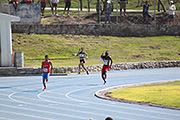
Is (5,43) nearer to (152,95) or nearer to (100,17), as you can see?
(100,17)

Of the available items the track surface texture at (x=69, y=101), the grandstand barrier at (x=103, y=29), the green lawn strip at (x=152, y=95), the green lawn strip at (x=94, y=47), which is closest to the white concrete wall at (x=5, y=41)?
the track surface texture at (x=69, y=101)

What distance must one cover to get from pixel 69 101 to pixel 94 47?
1984cm

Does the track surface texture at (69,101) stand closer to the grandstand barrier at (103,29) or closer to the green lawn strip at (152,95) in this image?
the green lawn strip at (152,95)

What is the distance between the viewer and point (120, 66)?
1226 inches

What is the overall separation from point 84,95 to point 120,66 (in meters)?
12.7

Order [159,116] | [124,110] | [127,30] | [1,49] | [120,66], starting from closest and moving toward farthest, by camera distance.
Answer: [159,116], [124,110], [1,49], [120,66], [127,30]

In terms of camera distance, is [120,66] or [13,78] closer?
[13,78]

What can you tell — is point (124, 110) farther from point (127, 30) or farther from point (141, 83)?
point (127, 30)

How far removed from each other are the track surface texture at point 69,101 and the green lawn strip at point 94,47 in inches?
279

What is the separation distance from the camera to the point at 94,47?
36.5m

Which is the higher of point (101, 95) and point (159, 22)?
point (159, 22)

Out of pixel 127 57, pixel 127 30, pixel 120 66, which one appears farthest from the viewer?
pixel 127 30

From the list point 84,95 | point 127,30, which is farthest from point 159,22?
point 84,95

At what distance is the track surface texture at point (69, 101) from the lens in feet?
45.2
